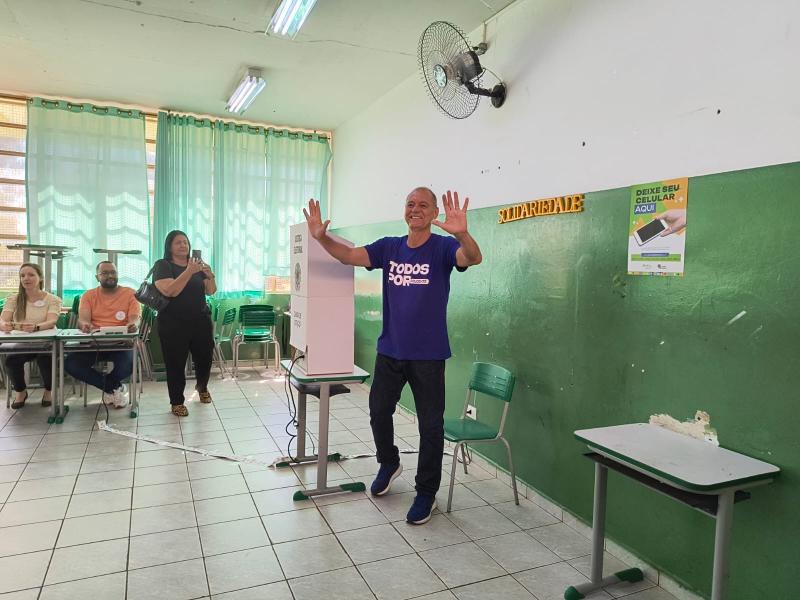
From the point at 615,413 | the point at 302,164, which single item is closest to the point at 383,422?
the point at 615,413

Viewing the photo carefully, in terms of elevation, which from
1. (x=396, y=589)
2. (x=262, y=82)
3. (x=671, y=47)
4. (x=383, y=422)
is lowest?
(x=396, y=589)

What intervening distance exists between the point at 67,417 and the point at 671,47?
4.77m

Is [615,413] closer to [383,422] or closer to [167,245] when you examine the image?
[383,422]

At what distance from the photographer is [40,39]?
4.18m

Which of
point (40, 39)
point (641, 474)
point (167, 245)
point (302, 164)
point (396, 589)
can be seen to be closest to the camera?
point (641, 474)

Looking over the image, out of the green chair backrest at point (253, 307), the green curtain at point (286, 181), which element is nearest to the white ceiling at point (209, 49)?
the green curtain at point (286, 181)

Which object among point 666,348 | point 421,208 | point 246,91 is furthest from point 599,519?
point 246,91

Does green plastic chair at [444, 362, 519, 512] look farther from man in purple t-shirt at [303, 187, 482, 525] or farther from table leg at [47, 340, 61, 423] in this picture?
table leg at [47, 340, 61, 423]

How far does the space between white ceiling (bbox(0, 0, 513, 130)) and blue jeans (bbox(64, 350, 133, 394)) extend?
8.09ft

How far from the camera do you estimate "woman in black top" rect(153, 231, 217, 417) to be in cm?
450

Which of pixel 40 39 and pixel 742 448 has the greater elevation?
pixel 40 39

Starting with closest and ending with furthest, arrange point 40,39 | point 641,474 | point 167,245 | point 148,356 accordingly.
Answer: point 641,474, point 40,39, point 167,245, point 148,356

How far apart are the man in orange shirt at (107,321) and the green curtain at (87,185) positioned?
4.96 feet

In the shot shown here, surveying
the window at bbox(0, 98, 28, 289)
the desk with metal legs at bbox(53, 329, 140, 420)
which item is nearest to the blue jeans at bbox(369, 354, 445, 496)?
the desk with metal legs at bbox(53, 329, 140, 420)
